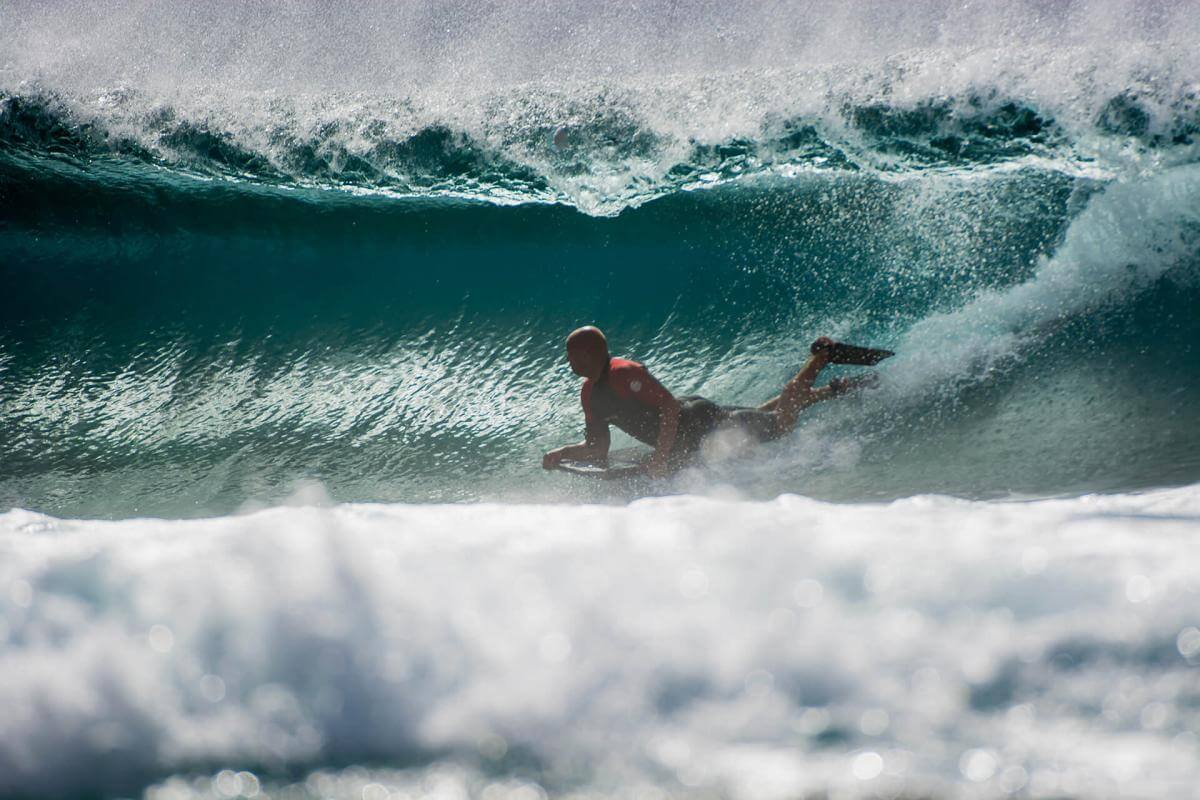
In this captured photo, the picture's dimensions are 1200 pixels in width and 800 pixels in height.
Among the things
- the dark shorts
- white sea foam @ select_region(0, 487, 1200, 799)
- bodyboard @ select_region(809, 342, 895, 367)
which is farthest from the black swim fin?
white sea foam @ select_region(0, 487, 1200, 799)

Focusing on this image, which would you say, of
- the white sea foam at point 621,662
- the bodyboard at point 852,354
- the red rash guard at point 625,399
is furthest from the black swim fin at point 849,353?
the white sea foam at point 621,662

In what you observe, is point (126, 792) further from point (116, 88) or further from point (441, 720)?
point (116, 88)

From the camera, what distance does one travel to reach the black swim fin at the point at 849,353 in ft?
11.0

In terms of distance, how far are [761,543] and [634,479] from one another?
1762mm

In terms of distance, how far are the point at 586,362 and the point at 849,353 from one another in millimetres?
1081

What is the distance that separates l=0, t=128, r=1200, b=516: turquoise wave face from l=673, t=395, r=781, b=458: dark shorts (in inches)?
3.8

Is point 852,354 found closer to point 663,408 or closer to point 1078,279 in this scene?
point 663,408

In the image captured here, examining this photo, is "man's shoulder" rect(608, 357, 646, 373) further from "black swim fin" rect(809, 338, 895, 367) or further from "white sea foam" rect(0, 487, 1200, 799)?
"white sea foam" rect(0, 487, 1200, 799)

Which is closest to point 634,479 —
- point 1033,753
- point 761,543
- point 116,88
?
point 761,543

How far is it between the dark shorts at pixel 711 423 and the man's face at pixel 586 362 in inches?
15.0

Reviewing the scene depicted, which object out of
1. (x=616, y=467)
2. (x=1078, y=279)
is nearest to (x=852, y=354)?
(x=616, y=467)

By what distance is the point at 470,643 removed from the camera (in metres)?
1.38

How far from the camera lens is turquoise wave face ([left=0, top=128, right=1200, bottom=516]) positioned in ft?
11.1

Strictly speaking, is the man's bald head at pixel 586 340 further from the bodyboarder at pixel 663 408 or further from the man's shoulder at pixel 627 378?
the man's shoulder at pixel 627 378
